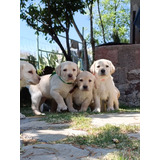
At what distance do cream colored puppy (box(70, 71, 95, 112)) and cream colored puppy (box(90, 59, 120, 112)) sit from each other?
0.53ft

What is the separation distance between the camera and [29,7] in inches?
303

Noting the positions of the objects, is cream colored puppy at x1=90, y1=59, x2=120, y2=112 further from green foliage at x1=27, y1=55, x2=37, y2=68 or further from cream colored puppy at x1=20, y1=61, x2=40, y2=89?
green foliage at x1=27, y1=55, x2=37, y2=68

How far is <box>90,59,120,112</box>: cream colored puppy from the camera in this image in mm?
4730

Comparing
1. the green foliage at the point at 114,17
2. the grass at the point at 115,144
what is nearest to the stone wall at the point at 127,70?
the grass at the point at 115,144

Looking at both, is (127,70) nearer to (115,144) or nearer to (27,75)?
(27,75)

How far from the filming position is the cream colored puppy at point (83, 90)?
14.9 ft

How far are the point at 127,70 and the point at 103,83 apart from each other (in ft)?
6.18

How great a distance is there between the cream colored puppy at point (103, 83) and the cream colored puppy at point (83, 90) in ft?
0.53

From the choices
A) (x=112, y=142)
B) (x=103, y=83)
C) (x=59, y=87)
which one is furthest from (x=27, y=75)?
(x=112, y=142)

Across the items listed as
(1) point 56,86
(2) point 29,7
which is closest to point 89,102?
(1) point 56,86
